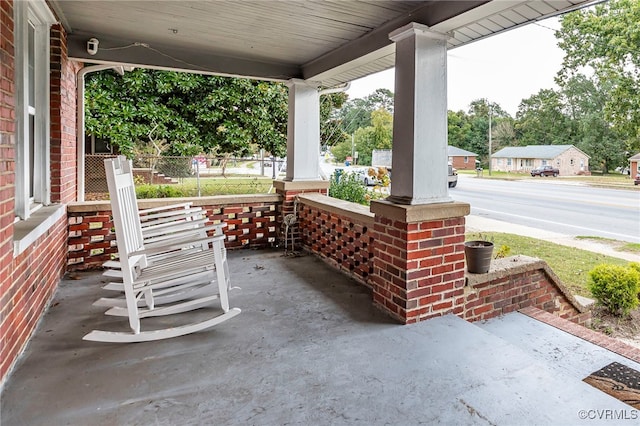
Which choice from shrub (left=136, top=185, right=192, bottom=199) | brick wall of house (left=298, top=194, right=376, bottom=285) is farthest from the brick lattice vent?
shrub (left=136, top=185, right=192, bottom=199)

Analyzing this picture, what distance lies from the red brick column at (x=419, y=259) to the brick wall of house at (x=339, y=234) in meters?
0.27

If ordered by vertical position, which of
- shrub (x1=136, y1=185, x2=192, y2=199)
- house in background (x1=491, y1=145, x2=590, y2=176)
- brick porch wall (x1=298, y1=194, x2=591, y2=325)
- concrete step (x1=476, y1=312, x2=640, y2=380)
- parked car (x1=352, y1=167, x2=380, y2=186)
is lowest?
concrete step (x1=476, y1=312, x2=640, y2=380)

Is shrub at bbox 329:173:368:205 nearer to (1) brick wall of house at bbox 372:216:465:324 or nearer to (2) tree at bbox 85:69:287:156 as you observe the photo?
(1) brick wall of house at bbox 372:216:465:324

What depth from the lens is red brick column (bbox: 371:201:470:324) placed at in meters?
2.58

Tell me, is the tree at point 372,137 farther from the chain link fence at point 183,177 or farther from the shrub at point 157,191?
the shrub at point 157,191

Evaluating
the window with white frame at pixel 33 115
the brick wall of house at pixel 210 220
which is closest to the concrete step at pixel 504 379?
the brick wall of house at pixel 210 220

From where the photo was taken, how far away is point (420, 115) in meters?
2.60

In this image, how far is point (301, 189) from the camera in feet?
15.4

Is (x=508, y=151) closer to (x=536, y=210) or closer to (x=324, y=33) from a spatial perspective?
(x=536, y=210)

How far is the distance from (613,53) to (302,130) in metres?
3.49

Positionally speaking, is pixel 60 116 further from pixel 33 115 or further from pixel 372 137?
pixel 372 137

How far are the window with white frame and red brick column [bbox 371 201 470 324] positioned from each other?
241cm

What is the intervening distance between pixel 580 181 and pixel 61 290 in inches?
214

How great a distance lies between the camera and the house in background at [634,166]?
399 centimetres
